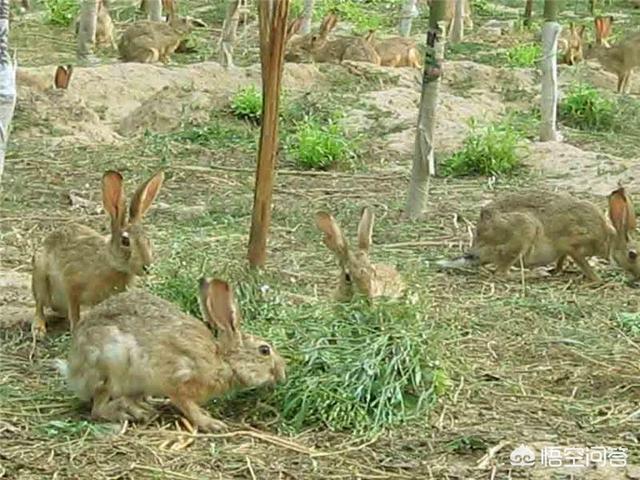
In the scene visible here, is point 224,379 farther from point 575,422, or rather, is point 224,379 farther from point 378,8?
point 378,8

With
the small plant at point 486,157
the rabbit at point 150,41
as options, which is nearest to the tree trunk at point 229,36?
the rabbit at point 150,41

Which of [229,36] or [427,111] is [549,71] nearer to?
[427,111]

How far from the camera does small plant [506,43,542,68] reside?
62.2 feet

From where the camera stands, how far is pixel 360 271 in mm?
7508

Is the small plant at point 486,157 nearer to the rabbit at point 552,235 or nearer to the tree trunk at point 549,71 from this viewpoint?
the tree trunk at point 549,71

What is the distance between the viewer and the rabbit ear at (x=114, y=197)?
23.2 feet

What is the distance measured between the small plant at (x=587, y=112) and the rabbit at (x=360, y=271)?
7.86 meters

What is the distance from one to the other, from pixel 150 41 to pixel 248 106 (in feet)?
16.3

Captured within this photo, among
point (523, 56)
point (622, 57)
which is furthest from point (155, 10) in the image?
point (622, 57)

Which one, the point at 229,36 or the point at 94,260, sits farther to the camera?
the point at 229,36

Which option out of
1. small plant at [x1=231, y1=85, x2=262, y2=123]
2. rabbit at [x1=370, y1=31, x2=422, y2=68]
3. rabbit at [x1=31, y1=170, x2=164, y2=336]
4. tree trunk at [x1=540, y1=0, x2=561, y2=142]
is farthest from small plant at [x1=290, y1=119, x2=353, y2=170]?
rabbit at [x1=370, y1=31, x2=422, y2=68]

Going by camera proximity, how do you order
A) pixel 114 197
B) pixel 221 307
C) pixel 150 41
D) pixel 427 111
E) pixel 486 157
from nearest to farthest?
pixel 221 307, pixel 114 197, pixel 427 111, pixel 486 157, pixel 150 41

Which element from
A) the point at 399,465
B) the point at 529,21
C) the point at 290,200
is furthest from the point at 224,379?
the point at 529,21

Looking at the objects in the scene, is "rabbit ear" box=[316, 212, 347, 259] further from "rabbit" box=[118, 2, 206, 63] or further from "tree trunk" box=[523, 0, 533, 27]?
"tree trunk" box=[523, 0, 533, 27]
